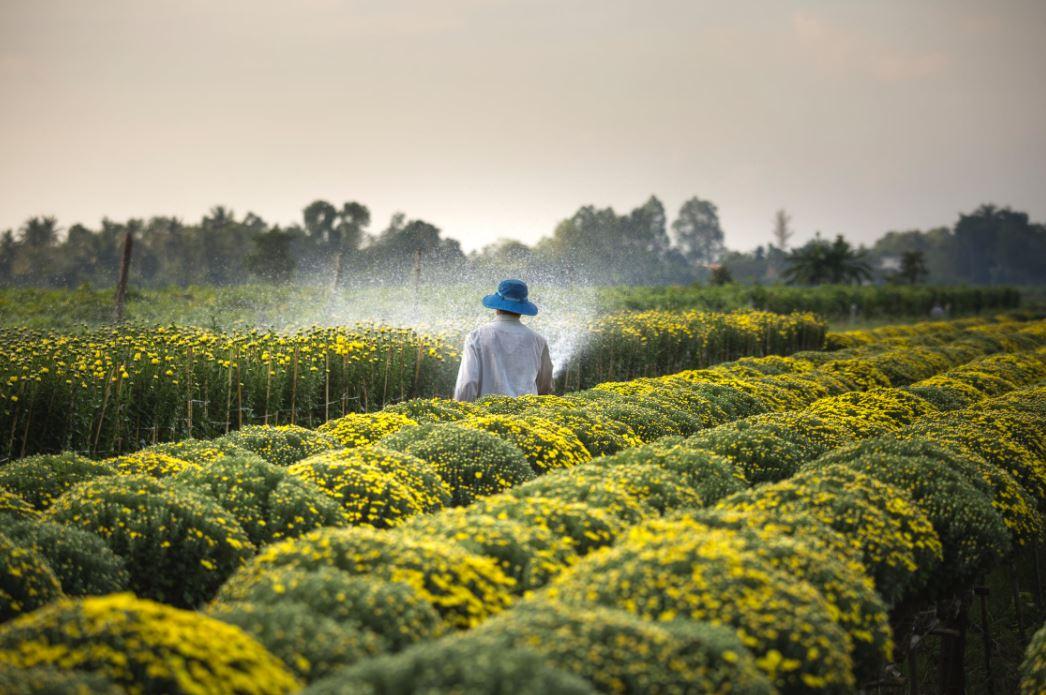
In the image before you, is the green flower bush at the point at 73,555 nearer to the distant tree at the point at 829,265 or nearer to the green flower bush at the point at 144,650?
the green flower bush at the point at 144,650

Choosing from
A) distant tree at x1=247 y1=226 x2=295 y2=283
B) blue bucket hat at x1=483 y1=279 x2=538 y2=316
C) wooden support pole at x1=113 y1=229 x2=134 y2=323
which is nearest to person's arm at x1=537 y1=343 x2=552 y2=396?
blue bucket hat at x1=483 y1=279 x2=538 y2=316

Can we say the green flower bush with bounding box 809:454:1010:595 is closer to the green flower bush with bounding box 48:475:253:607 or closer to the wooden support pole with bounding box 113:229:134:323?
the green flower bush with bounding box 48:475:253:607

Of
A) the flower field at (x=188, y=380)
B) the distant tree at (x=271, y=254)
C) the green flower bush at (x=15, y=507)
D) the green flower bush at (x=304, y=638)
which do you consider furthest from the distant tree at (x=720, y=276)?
the green flower bush at (x=304, y=638)

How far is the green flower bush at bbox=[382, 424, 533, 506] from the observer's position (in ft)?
21.2

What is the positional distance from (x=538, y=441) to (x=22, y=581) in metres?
3.82

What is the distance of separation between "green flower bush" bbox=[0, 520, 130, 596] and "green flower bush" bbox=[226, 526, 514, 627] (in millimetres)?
993

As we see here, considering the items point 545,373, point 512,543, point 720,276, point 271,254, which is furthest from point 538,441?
point 720,276

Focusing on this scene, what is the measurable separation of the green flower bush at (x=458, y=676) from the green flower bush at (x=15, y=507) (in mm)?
3073

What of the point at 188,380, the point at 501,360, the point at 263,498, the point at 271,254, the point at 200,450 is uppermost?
the point at 271,254

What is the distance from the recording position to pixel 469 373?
950 centimetres

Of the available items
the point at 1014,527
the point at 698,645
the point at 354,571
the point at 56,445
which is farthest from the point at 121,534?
the point at 1014,527

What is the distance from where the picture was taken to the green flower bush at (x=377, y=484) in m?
5.72

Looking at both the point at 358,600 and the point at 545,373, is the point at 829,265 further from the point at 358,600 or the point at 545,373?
the point at 358,600

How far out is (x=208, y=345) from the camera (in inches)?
391
